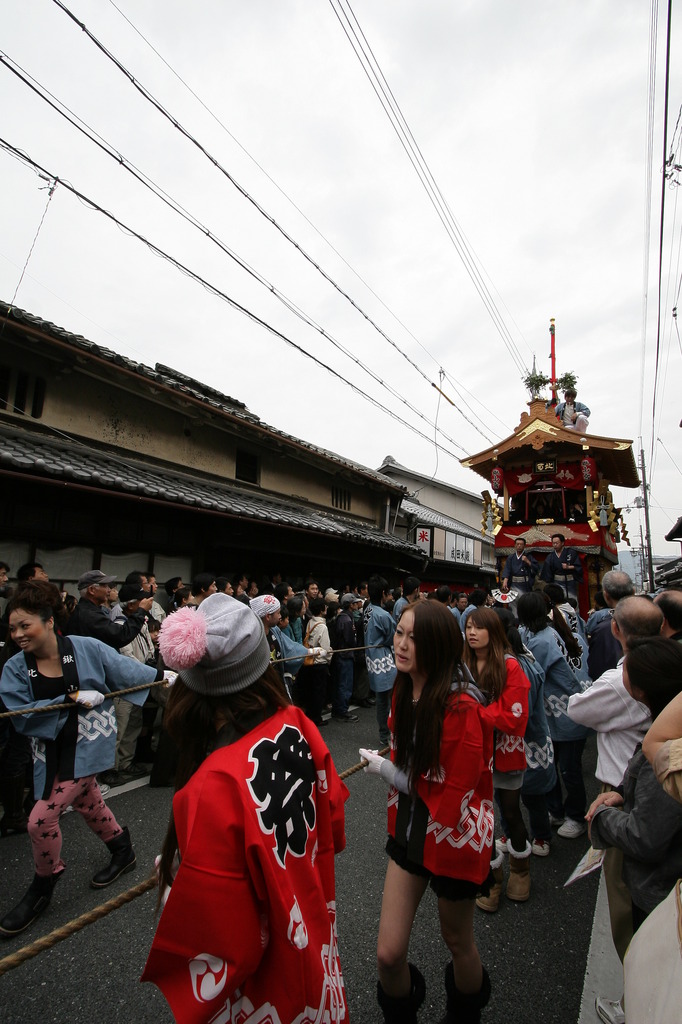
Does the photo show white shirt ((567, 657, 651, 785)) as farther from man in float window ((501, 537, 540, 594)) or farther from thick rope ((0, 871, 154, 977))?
man in float window ((501, 537, 540, 594))

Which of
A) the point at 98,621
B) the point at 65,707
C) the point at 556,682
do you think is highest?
the point at 98,621

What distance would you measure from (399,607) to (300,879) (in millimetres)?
6247

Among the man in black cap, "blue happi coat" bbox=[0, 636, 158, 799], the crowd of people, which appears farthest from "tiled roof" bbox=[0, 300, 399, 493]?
"blue happi coat" bbox=[0, 636, 158, 799]

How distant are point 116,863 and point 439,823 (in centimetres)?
263

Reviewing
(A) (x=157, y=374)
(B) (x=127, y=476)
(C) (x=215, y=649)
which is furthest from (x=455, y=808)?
(A) (x=157, y=374)

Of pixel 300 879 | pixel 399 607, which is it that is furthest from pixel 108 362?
pixel 300 879

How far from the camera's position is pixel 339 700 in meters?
8.10

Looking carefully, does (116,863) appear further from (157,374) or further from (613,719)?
(157,374)

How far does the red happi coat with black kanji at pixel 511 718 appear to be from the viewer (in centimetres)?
302

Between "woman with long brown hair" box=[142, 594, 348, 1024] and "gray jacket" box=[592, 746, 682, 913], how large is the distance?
1.05 metres

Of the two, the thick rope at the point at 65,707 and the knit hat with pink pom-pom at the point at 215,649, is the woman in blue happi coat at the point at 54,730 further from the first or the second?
the knit hat with pink pom-pom at the point at 215,649

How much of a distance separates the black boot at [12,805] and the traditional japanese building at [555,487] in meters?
9.73

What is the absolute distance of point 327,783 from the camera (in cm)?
167

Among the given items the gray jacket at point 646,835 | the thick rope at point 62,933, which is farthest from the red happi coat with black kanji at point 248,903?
the gray jacket at point 646,835
